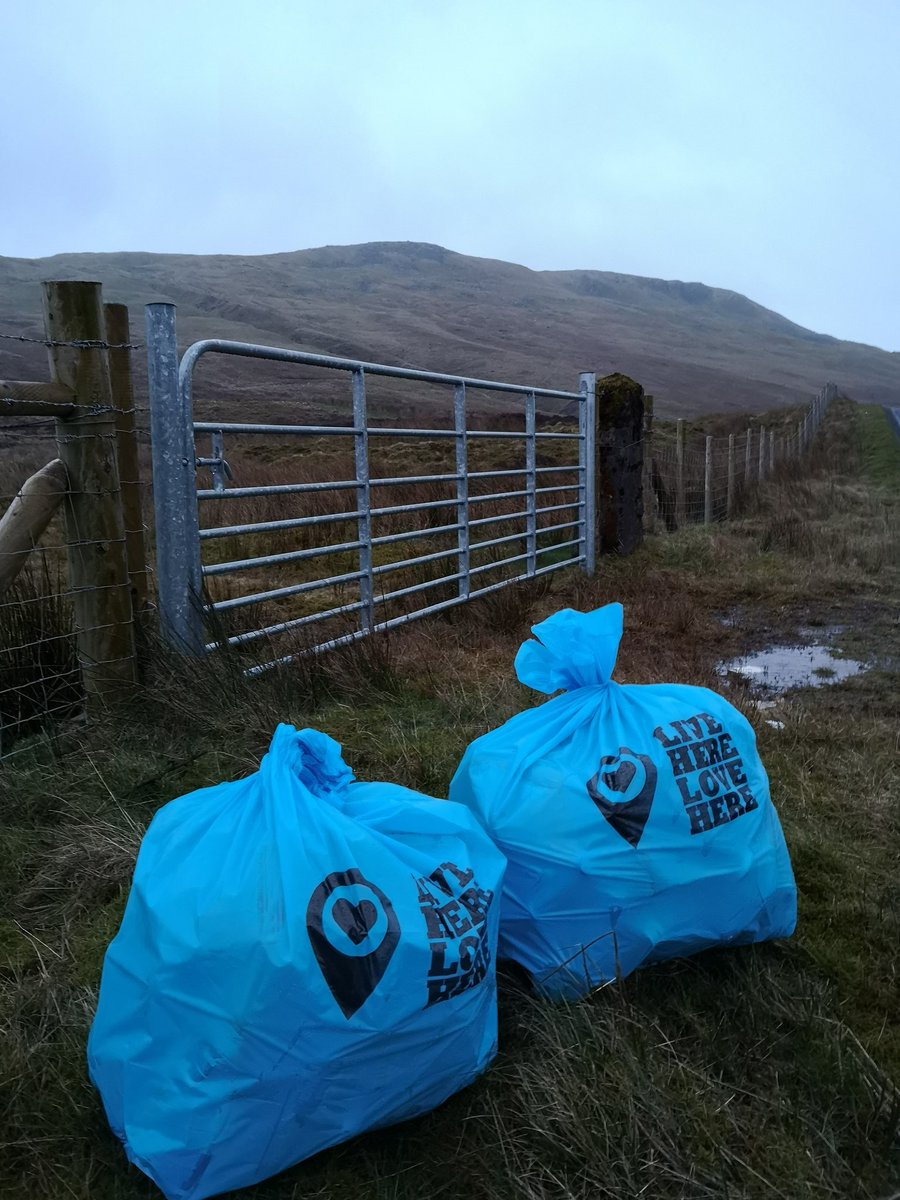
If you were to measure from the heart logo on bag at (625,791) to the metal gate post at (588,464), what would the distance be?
6.08 meters

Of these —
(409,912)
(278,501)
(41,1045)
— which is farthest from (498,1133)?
(278,501)

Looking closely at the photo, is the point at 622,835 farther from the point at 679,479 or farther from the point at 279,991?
the point at 679,479

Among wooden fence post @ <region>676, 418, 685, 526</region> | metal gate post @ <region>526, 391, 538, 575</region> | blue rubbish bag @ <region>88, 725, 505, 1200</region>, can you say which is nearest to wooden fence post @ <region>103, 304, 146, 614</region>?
blue rubbish bag @ <region>88, 725, 505, 1200</region>

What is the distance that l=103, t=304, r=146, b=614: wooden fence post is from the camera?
3498mm

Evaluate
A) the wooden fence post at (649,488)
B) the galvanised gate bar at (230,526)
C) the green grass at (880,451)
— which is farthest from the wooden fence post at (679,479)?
the green grass at (880,451)

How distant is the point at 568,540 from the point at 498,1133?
6.98m

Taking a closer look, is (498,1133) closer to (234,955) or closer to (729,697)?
(234,955)

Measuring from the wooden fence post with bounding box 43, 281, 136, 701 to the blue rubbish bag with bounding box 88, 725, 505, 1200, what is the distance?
72.9 inches

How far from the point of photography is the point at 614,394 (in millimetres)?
8430

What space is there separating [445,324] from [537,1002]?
85.2 meters

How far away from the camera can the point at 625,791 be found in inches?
78.2

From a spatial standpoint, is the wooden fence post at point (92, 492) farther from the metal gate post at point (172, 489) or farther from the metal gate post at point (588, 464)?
the metal gate post at point (588, 464)

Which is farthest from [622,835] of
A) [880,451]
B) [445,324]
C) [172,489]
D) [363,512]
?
[445,324]

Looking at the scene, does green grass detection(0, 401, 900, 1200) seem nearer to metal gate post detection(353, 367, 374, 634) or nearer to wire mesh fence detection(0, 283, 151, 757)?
wire mesh fence detection(0, 283, 151, 757)
